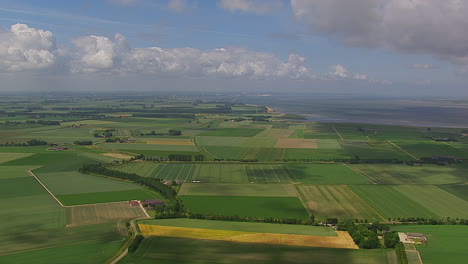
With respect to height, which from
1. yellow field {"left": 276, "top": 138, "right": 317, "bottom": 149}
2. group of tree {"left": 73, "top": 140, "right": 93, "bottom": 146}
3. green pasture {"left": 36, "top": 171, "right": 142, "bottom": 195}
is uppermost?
yellow field {"left": 276, "top": 138, "right": 317, "bottom": 149}

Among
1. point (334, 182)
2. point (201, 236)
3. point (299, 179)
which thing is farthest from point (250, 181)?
point (201, 236)

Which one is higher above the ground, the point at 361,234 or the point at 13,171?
the point at 361,234

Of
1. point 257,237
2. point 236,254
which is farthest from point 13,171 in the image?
point 236,254

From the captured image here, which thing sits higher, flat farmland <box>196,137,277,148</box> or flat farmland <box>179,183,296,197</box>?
flat farmland <box>196,137,277,148</box>

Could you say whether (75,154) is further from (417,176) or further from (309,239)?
(417,176)

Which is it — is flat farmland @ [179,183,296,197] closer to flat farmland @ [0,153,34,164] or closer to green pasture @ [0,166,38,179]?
green pasture @ [0,166,38,179]

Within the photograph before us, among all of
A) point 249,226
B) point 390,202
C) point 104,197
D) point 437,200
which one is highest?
point 437,200

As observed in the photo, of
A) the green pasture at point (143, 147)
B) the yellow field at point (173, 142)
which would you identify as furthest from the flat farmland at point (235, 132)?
the green pasture at point (143, 147)

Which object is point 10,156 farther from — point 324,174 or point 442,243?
point 442,243

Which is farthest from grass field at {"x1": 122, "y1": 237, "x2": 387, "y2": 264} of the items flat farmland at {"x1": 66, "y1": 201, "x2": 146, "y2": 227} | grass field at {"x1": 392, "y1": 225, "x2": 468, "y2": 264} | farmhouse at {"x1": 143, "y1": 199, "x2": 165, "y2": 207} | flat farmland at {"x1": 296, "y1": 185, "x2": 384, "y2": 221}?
farmhouse at {"x1": 143, "y1": 199, "x2": 165, "y2": 207}
